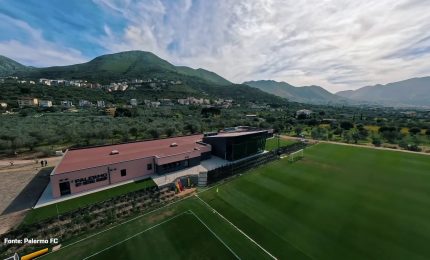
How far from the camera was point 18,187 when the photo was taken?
1008 inches

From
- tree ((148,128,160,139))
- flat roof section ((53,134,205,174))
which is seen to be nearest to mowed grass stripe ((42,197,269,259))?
flat roof section ((53,134,205,174))

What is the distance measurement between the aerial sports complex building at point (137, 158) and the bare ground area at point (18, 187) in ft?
10.9

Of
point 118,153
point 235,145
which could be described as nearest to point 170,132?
point 235,145

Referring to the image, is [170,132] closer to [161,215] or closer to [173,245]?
[161,215]

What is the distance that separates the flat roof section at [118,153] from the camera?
26.3m

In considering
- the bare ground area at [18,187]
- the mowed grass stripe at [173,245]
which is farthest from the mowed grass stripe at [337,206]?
the bare ground area at [18,187]

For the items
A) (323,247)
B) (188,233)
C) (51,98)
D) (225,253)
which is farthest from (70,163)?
(51,98)

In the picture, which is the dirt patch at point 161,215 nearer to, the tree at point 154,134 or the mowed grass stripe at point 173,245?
A: the mowed grass stripe at point 173,245

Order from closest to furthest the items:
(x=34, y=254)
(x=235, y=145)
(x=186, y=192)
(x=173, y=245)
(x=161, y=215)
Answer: (x=34, y=254) < (x=173, y=245) < (x=161, y=215) < (x=186, y=192) < (x=235, y=145)

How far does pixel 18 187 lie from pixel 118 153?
12304 millimetres

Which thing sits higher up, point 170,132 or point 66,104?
point 66,104

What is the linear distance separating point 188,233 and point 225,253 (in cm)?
389

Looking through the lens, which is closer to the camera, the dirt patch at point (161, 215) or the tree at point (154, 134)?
the dirt patch at point (161, 215)

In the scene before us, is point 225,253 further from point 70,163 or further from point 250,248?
point 70,163
